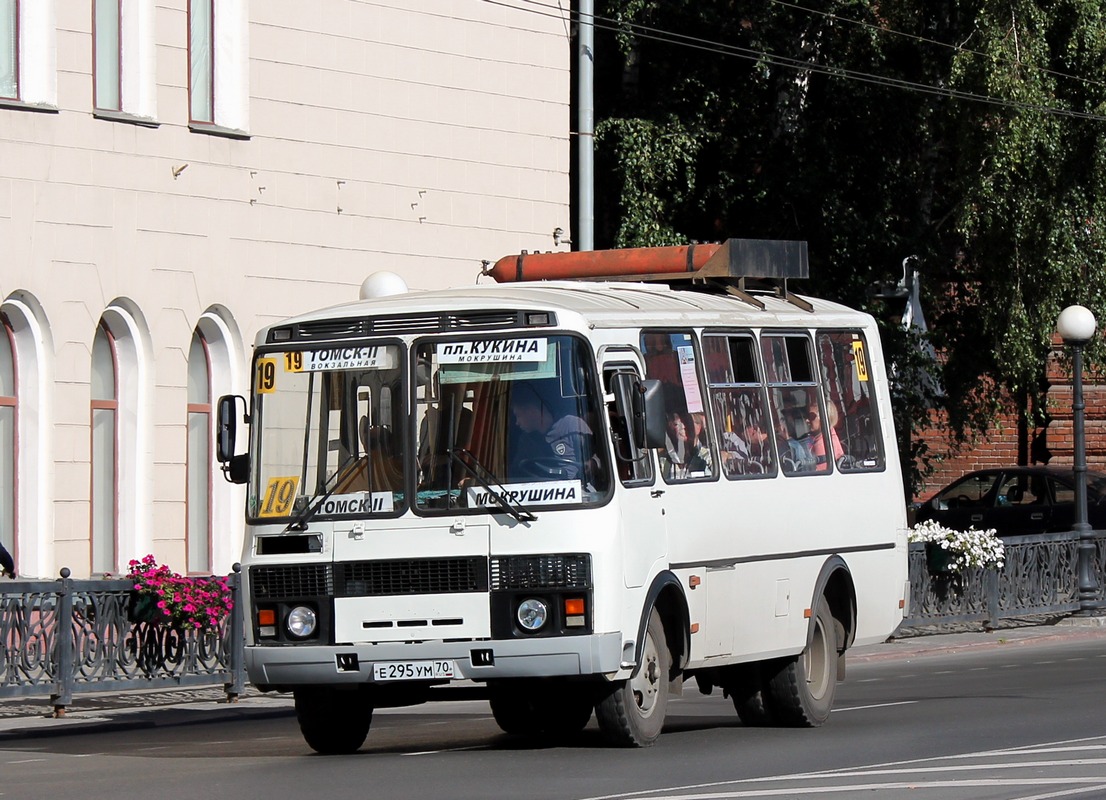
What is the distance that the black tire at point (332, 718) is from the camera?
14.1 meters

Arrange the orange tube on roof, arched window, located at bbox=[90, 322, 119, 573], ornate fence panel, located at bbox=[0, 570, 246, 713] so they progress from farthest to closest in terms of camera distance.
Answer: arched window, located at bbox=[90, 322, 119, 573], ornate fence panel, located at bbox=[0, 570, 246, 713], the orange tube on roof

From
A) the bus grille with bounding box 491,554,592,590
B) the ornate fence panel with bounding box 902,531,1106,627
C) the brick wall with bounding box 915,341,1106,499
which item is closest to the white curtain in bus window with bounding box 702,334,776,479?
the bus grille with bounding box 491,554,592,590

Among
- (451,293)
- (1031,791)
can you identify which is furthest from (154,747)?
(1031,791)

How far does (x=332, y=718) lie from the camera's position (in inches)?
560

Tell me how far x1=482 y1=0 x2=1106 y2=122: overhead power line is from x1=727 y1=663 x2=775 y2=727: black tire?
16532mm

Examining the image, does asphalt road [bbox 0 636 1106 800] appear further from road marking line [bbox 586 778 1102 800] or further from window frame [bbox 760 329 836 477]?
window frame [bbox 760 329 836 477]

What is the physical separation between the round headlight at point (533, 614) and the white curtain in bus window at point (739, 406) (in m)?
2.18

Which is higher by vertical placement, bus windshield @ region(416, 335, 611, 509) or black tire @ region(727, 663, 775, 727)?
bus windshield @ region(416, 335, 611, 509)

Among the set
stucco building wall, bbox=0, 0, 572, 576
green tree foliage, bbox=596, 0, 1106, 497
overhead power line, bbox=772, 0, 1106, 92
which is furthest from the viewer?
green tree foliage, bbox=596, 0, 1106, 497

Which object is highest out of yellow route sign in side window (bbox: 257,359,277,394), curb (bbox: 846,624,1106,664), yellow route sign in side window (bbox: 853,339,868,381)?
yellow route sign in side window (bbox: 853,339,868,381)

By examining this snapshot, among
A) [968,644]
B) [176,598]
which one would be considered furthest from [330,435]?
[968,644]

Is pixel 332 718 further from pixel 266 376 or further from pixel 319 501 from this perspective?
pixel 266 376

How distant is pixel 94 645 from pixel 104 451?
21.7 ft

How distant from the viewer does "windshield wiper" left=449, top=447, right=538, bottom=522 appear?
13.1m
